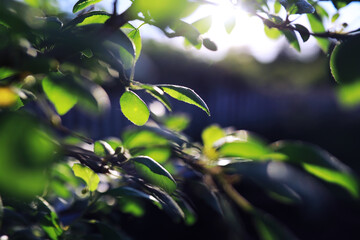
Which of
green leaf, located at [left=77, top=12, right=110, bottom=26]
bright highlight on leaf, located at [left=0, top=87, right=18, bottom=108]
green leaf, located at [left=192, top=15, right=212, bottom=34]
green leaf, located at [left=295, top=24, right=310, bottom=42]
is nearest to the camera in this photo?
bright highlight on leaf, located at [left=0, top=87, right=18, bottom=108]

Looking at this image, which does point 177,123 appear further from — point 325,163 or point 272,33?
point 325,163

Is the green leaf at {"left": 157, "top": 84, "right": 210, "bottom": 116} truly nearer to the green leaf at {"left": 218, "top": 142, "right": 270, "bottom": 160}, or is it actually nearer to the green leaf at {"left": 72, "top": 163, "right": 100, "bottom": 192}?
the green leaf at {"left": 218, "top": 142, "right": 270, "bottom": 160}

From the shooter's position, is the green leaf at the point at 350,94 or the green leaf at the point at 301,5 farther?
the green leaf at the point at 301,5

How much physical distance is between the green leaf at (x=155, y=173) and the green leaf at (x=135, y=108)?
0.08 metres

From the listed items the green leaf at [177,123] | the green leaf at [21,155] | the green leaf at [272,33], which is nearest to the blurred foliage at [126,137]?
the green leaf at [21,155]

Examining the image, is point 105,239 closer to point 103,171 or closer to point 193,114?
point 103,171

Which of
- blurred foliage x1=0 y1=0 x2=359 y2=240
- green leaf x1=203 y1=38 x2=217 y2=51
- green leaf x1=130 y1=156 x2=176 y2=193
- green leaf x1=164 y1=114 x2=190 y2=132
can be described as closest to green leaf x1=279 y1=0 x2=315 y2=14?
blurred foliage x1=0 y1=0 x2=359 y2=240

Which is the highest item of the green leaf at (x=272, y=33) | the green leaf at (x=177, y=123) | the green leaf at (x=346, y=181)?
the green leaf at (x=272, y=33)

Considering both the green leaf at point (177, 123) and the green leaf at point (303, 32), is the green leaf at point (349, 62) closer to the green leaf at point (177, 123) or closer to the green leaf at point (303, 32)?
the green leaf at point (303, 32)

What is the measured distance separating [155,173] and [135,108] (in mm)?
137

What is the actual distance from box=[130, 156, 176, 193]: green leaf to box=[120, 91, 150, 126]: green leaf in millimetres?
83

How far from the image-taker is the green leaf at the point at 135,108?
0.61 m

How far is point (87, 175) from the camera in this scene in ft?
2.49

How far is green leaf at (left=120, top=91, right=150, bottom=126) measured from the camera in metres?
0.61
